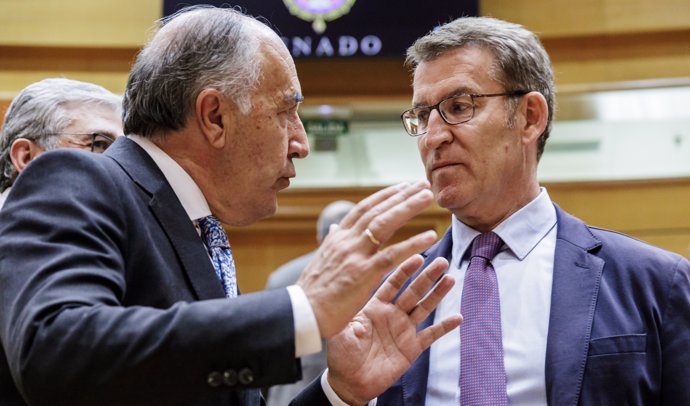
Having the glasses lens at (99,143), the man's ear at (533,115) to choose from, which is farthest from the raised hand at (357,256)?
the glasses lens at (99,143)

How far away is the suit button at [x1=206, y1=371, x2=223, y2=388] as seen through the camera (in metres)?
1.27

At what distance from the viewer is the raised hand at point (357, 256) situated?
1.35m

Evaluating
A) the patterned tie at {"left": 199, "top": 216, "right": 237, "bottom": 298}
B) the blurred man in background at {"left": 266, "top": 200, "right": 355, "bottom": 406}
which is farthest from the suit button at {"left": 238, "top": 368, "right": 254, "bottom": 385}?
the blurred man in background at {"left": 266, "top": 200, "right": 355, "bottom": 406}

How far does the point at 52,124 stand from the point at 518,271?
4.64 ft

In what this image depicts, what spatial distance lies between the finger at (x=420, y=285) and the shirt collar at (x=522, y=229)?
413 mm

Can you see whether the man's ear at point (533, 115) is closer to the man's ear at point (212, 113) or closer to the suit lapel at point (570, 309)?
the suit lapel at point (570, 309)

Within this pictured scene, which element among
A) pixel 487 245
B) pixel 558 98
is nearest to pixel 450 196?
pixel 487 245

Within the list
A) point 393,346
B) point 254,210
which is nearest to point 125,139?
point 254,210

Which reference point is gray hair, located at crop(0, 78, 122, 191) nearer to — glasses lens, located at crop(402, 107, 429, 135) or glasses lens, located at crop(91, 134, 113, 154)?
glasses lens, located at crop(91, 134, 113, 154)

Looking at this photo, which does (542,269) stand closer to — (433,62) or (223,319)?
(433,62)

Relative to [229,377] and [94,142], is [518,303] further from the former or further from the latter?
[94,142]

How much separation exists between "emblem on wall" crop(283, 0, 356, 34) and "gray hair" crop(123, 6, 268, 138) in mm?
3743

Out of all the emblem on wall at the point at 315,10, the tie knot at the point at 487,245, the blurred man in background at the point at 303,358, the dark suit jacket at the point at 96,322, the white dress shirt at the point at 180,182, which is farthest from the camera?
the emblem on wall at the point at 315,10

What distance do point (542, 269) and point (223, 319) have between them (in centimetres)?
115
